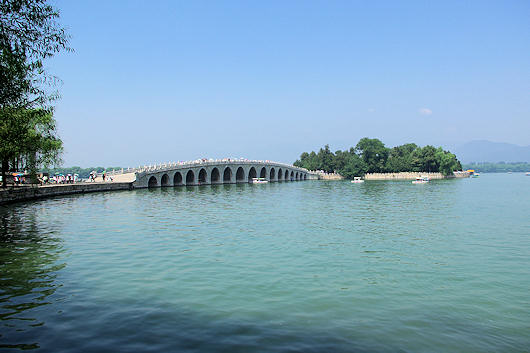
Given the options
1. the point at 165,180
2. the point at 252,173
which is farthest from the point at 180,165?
the point at 252,173

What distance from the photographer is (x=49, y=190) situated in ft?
121

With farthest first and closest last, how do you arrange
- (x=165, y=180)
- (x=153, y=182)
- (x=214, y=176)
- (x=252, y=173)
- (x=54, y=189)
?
(x=252, y=173), (x=214, y=176), (x=165, y=180), (x=153, y=182), (x=54, y=189)

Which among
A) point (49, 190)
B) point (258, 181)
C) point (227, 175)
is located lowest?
point (49, 190)

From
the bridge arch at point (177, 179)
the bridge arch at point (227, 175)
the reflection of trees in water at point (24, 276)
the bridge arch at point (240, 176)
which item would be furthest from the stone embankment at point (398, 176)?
the reflection of trees in water at point (24, 276)

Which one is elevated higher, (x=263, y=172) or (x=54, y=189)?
(x=263, y=172)

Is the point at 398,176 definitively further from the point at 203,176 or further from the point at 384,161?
the point at 203,176

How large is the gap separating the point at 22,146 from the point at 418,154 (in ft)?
336

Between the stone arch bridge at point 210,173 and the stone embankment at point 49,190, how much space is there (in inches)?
182

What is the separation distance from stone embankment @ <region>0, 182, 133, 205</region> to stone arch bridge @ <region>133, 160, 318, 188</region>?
4.63m

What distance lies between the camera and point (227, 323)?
7.21 m

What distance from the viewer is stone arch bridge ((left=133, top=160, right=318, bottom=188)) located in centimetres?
5659

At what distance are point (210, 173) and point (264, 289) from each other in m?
62.3

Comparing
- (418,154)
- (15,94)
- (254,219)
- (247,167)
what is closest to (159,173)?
(247,167)

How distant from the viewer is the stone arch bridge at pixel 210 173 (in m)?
56.6
